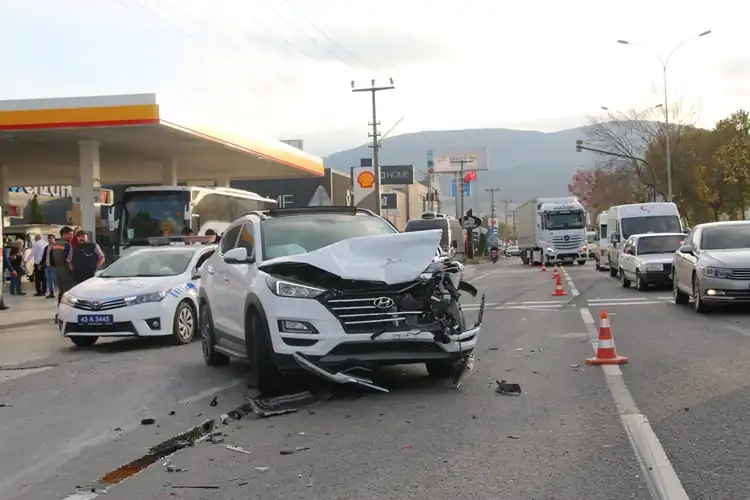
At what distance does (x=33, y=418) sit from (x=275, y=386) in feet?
7.31

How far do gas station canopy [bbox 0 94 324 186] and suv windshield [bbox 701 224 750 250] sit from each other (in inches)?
628

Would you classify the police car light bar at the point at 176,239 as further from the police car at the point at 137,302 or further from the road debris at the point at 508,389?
the road debris at the point at 508,389

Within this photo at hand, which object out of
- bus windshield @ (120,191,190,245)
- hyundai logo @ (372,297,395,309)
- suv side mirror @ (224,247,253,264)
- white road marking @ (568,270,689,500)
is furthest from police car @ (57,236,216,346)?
bus windshield @ (120,191,190,245)

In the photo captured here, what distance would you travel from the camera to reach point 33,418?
322 inches

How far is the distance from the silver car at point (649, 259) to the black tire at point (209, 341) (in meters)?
13.9

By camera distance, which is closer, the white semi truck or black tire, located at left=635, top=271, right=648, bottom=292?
black tire, located at left=635, top=271, right=648, bottom=292

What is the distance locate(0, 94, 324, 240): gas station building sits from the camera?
1017 inches

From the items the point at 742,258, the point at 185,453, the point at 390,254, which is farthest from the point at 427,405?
the point at 742,258

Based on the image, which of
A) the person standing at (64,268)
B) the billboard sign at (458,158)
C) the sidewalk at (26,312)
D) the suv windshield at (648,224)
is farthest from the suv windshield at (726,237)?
the billboard sign at (458,158)

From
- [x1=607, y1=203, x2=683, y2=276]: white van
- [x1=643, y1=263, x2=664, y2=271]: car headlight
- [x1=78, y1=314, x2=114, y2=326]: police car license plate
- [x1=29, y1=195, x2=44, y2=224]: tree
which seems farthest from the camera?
[x1=29, y1=195, x2=44, y2=224]: tree

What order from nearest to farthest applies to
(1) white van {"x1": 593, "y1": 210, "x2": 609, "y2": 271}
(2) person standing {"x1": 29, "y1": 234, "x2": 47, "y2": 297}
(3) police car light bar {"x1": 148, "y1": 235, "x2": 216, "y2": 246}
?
(3) police car light bar {"x1": 148, "y1": 235, "x2": 216, "y2": 246}, (2) person standing {"x1": 29, "y1": 234, "x2": 47, "y2": 297}, (1) white van {"x1": 593, "y1": 210, "x2": 609, "y2": 271}

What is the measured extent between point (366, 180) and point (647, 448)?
55372mm

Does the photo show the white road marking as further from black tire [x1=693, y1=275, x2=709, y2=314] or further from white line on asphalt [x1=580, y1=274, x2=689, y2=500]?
black tire [x1=693, y1=275, x2=709, y2=314]

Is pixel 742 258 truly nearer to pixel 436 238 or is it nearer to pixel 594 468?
pixel 436 238
